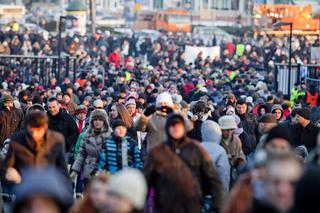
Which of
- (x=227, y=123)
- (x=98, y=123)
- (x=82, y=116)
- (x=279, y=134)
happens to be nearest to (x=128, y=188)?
(x=279, y=134)

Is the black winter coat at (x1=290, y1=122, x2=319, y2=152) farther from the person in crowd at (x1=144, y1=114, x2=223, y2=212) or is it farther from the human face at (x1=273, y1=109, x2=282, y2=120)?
the person in crowd at (x1=144, y1=114, x2=223, y2=212)

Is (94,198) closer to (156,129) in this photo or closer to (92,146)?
(156,129)

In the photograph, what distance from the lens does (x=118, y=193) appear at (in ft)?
28.0

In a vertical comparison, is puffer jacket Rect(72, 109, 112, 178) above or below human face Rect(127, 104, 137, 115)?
above

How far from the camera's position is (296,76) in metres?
39.4

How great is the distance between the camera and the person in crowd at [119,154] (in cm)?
1466

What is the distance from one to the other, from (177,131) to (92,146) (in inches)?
142

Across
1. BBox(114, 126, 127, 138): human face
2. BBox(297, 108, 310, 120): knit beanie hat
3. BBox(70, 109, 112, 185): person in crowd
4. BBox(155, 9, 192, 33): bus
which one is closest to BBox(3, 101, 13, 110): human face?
BBox(297, 108, 310, 120): knit beanie hat

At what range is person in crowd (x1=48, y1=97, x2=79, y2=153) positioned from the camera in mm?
18875

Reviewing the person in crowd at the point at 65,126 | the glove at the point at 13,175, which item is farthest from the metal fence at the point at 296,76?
the glove at the point at 13,175

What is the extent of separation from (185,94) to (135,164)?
64.6 feet

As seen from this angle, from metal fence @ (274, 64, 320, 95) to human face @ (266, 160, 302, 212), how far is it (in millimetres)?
28664

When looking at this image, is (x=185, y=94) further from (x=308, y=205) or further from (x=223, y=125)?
(x=308, y=205)

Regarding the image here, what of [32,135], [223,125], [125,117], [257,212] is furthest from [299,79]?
[257,212]
